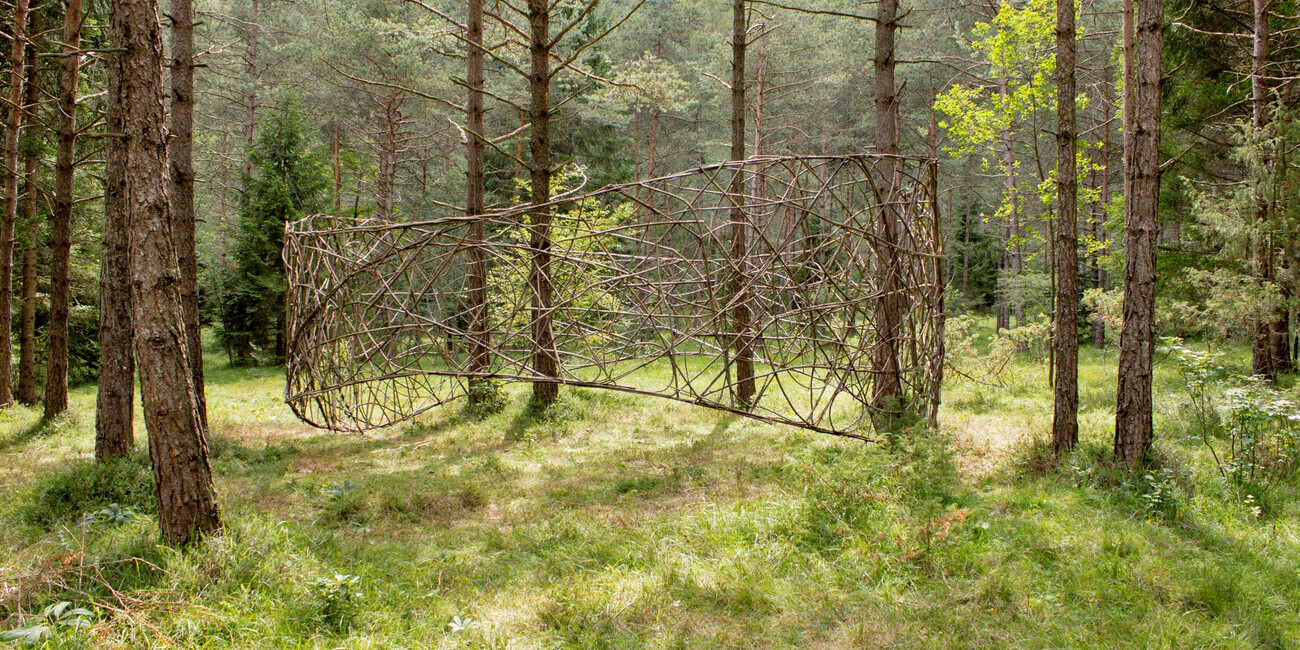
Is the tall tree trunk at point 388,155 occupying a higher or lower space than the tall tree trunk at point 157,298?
higher

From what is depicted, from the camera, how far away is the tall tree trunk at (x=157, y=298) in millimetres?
3871

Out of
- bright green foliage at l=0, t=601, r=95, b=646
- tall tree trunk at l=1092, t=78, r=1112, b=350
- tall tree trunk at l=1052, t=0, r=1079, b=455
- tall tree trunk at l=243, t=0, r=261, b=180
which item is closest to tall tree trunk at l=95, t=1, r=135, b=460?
bright green foliage at l=0, t=601, r=95, b=646

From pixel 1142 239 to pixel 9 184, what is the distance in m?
12.5

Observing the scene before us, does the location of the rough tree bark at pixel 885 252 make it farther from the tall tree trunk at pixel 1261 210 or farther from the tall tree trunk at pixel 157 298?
the tall tree trunk at pixel 157 298

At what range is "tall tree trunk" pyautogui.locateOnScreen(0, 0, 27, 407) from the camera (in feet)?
28.3

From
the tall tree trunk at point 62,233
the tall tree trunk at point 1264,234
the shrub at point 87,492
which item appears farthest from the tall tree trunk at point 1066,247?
the tall tree trunk at point 62,233

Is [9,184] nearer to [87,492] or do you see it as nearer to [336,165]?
[87,492]

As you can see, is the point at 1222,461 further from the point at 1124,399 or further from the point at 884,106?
the point at 884,106

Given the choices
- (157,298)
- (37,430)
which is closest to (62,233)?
(37,430)

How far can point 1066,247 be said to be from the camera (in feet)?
20.6

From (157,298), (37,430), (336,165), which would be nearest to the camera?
(157,298)

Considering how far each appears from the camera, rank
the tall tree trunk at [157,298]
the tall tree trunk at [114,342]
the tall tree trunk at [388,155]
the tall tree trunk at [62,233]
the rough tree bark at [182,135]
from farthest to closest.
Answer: the tall tree trunk at [388,155]
the tall tree trunk at [62,233]
the rough tree bark at [182,135]
the tall tree trunk at [114,342]
the tall tree trunk at [157,298]

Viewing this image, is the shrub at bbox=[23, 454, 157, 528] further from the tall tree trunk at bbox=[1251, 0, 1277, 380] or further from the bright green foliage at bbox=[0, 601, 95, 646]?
the tall tree trunk at bbox=[1251, 0, 1277, 380]

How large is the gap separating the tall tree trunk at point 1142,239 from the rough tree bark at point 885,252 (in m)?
1.75
